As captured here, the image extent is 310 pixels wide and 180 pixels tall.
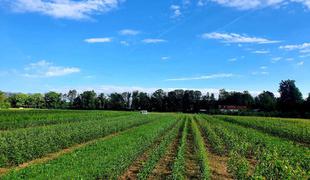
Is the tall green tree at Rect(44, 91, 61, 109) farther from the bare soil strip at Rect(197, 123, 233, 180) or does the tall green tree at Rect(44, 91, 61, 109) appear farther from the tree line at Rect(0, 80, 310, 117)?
the bare soil strip at Rect(197, 123, 233, 180)

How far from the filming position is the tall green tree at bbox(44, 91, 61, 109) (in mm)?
182325

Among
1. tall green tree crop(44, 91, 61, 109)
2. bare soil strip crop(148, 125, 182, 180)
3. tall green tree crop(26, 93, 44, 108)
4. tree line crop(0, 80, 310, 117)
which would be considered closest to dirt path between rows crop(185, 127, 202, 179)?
bare soil strip crop(148, 125, 182, 180)

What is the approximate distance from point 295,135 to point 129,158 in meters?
24.3

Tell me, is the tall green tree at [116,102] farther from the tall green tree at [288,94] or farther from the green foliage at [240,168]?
the green foliage at [240,168]

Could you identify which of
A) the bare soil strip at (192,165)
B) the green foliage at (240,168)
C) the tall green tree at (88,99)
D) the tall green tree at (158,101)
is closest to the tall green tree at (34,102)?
the tall green tree at (88,99)

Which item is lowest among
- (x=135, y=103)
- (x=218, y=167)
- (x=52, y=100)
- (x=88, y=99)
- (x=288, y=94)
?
(x=218, y=167)

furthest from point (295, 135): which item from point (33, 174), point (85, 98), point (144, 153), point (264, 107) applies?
point (85, 98)

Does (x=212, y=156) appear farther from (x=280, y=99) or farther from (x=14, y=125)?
(x=280, y=99)

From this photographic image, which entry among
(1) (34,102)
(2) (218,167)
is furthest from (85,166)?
(1) (34,102)

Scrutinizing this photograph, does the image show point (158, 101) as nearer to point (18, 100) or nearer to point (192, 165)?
point (18, 100)

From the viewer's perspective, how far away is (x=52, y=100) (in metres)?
186

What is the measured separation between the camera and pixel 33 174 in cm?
1238

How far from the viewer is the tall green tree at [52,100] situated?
182m

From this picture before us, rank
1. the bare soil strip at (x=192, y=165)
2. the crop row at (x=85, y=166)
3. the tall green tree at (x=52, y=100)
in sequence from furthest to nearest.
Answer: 1. the tall green tree at (x=52, y=100)
2. the bare soil strip at (x=192, y=165)
3. the crop row at (x=85, y=166)
